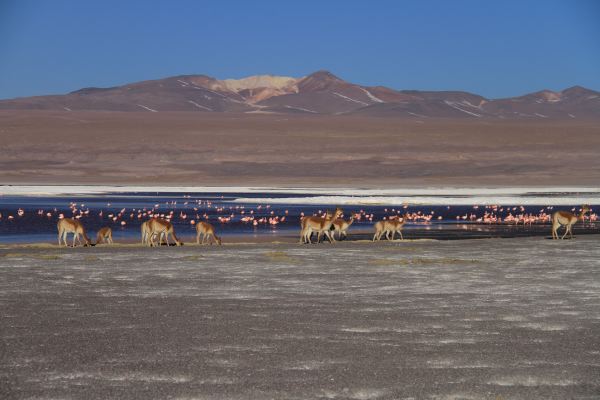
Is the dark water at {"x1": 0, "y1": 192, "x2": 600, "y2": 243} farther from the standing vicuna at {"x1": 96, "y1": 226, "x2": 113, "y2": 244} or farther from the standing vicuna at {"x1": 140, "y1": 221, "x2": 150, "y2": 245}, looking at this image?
the standing vicuna at {"x1": 96, "y1": 226, "x2": 113, "y2": 244}

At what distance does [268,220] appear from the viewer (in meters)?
37.3

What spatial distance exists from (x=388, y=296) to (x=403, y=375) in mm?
5781

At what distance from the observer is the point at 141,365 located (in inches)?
396

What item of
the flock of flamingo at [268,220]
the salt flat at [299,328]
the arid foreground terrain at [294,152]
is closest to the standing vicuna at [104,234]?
the flock of flamingo at [268,220]

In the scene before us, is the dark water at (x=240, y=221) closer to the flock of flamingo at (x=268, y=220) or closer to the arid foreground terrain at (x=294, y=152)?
the flock of flamingo at (x=268, y=220)

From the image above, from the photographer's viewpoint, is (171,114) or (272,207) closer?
(272,207)

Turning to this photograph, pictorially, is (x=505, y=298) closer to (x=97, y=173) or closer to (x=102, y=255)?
(x=102, y=255)

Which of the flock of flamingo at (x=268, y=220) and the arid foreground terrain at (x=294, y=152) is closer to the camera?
the flock of flamingo at (x=268, y=220)

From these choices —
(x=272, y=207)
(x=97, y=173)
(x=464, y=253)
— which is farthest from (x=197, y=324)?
(x=97, y=173)

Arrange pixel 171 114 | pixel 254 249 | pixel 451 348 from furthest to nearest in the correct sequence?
1. pixel 171 114
2. pixel 254 249
3. pixel 451 348

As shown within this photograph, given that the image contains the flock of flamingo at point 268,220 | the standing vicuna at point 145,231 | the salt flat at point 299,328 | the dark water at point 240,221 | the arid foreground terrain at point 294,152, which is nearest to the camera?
the salt flat at point 299,328

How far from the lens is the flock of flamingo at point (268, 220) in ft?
82.9

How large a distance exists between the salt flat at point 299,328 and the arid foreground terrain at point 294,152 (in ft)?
219

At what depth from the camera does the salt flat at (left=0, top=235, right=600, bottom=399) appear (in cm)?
930
